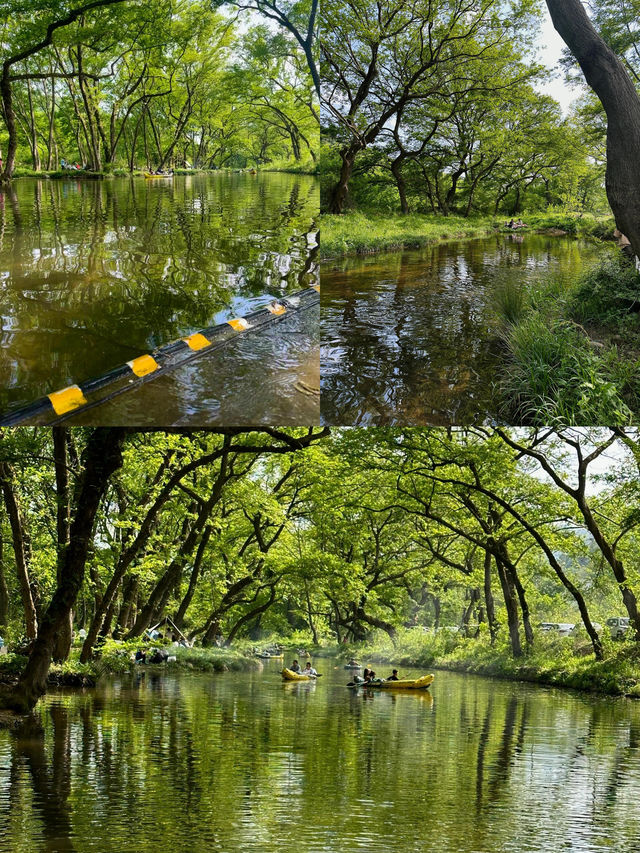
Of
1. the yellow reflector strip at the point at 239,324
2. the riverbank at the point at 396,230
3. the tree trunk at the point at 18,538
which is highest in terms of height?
the riverbank at the point at 396,230

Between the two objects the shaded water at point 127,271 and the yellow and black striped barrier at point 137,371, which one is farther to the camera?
the shaded water at point 127,271

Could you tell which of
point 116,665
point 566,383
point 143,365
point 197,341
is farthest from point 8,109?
point 566,383

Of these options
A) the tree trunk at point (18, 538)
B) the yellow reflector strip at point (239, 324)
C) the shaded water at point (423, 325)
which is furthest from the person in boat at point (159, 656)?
the yellow reflector strip at point (239, 324)

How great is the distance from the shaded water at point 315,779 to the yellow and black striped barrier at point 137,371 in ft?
10.6

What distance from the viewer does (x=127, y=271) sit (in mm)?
10211

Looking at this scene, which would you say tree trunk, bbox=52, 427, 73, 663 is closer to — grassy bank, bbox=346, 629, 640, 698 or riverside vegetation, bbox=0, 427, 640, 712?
riverside vegetation, bbox=0, 427, 640, 712

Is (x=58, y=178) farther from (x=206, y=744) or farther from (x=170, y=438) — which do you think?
(x=206, y=744)

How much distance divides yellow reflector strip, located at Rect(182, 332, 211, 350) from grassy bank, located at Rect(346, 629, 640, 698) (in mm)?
10412

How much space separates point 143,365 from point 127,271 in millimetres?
3918

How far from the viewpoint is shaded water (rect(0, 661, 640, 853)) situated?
5.44m

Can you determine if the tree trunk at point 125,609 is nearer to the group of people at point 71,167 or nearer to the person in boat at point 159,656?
the person in boat at point 159,656

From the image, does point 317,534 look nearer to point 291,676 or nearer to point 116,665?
point 291,676

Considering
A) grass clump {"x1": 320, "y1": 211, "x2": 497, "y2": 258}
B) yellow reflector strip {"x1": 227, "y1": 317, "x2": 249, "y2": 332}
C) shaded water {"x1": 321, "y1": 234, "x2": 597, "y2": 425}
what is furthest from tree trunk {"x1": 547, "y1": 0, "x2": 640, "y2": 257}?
yellow reflector strip {"x1": 227, "y1": 317, "x2": 249, "y2": 332}

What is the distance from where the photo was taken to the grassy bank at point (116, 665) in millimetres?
11422
